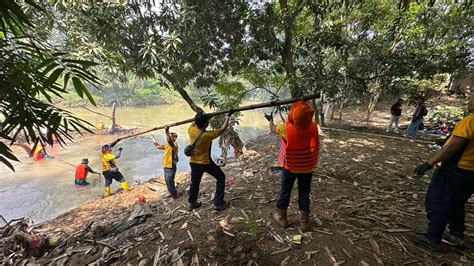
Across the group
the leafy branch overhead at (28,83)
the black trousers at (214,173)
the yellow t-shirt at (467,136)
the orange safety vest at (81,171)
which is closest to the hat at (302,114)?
the yellow t-shirt at (467,136)

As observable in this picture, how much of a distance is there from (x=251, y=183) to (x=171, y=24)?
428 centimetres

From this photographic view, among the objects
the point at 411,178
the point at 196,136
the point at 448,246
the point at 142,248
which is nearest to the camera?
the point at 448,246

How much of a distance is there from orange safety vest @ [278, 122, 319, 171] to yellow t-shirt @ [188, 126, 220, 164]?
53.1 inches

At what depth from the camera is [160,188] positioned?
314 inches

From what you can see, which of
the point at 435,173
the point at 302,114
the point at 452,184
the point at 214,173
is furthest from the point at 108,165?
the point at 452,184

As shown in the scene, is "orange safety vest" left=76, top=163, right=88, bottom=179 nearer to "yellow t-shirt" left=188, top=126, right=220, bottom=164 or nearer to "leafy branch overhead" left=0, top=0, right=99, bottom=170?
"yellow t-shirt" left=188, top=126, right=220, bottom=164

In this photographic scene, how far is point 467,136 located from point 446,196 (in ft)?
2.23

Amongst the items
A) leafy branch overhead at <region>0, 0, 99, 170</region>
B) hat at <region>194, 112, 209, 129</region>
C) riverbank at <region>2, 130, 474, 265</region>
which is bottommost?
riverbank at <region>2, 130, 474, 265</region>

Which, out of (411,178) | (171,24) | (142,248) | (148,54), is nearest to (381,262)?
(142,248)

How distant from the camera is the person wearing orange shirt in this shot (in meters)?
2.54

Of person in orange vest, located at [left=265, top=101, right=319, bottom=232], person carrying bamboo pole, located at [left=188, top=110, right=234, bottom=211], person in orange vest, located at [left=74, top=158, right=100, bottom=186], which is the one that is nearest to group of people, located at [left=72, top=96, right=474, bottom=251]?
person in orange vest, located at [left=265, top=101, right=319, bottom=232]

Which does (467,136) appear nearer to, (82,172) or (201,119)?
(201,119)

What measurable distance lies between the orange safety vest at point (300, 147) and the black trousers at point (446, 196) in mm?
1358

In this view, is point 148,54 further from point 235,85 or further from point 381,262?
point 381,262
